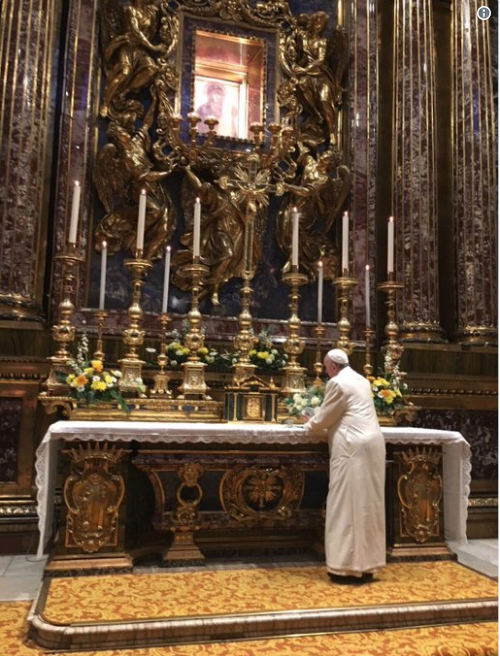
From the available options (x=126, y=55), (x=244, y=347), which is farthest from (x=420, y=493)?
(x=126, y=55)

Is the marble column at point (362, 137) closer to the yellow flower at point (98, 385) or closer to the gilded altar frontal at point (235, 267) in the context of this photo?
the gilded altar frontal at point (235, 267)

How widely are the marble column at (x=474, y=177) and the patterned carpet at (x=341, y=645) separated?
4812 millimetres

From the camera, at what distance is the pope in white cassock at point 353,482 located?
502cm

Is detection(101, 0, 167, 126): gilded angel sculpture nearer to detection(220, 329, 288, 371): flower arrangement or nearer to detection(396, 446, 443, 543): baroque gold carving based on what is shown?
detection(220, 329, 288, 371): flower arrangement

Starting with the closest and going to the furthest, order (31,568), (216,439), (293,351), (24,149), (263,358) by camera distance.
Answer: (216,439)
(31,568)
(293,351)
(263,358)
(24,149)

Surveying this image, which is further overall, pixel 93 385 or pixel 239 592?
pixel 93 385

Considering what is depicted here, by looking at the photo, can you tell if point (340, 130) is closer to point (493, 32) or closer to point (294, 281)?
point (493, 32)

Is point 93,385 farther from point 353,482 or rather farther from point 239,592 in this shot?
point 353,482

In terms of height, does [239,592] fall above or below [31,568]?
above

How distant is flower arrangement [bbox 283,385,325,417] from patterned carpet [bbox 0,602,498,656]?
2.20m

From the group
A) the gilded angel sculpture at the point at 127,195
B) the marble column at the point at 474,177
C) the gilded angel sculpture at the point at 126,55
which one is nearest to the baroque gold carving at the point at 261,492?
the gilded angel sculpture at the point at 127,195

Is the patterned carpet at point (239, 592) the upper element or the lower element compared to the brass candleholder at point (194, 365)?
lower

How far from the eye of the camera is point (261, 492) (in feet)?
19.2

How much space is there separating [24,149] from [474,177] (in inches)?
227
